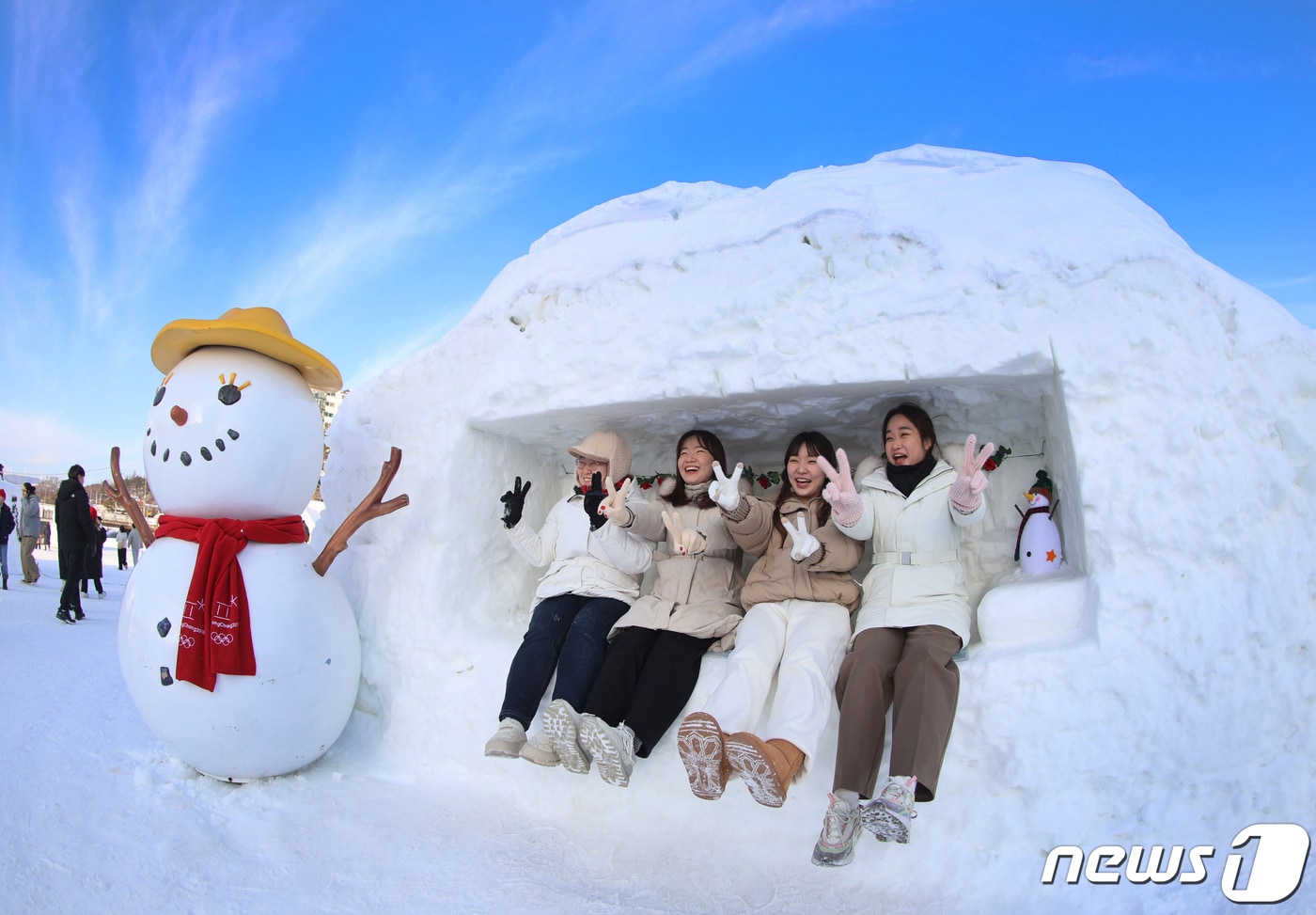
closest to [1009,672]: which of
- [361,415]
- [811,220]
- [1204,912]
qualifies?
[1204,912]

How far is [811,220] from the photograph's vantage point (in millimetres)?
2977

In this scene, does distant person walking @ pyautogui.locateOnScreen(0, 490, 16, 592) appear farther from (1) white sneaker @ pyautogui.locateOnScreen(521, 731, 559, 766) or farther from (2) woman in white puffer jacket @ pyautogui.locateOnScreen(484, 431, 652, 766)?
(1) white sneaker @ pyautogui.locateOnScreen(521, 731, 559, 766)

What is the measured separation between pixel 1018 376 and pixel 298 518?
9.36 feet

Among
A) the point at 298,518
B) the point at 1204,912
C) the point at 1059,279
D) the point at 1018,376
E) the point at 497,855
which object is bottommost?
the point at 497,855

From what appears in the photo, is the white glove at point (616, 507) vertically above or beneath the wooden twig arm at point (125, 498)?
above

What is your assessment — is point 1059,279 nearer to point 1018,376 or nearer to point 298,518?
point 1018,376

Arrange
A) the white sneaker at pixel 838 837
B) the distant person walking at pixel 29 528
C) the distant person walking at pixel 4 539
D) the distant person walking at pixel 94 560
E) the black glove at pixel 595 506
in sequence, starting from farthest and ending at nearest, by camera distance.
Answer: the distant person walking at pixel 29 528 → the distant person walking at pixel 4 539 → the distant person walking at pixel 94 560 → the black glove at pixel 595 506 → the white sneaker at pixel 838 837

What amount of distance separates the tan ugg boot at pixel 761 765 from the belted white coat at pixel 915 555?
0.65 meters

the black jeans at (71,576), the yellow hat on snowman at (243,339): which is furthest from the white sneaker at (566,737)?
the black jeans at (71,576)

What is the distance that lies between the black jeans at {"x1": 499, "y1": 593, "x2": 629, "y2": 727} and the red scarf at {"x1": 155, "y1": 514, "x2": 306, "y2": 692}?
37.9 inches

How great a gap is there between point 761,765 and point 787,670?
0.44 m

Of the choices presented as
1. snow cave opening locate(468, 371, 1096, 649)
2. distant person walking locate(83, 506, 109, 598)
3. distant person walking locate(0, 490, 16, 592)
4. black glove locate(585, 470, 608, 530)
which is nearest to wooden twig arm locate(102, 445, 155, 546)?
snow cave opening locate(468, 371, 1096, 649)

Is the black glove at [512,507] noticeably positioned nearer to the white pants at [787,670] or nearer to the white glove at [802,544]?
the white pants at [787,670]

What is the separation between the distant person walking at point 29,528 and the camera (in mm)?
8711
